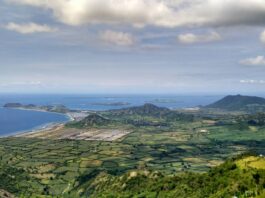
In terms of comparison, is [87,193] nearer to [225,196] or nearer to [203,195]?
[203,195]

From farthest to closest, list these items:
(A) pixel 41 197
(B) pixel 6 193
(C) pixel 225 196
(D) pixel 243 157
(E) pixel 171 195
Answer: (B) pixel 6 193 → (A) pixel 41 197 → (D) pixel 243 157 → (E) pixel 171 195 → (C) pixel 225 196

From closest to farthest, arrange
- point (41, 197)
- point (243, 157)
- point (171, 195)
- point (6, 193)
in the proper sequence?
1. point (171, 195)
2. point (243, 157)
3. point (41, 197)
4. point (6, 193)

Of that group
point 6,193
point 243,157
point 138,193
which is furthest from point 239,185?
point 6,193

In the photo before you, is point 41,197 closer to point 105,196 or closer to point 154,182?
point 105,196

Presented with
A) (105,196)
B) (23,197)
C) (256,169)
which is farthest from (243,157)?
(23,197)

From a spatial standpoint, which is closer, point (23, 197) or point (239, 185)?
point (239, 185)

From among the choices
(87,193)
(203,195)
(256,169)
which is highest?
(256,169)

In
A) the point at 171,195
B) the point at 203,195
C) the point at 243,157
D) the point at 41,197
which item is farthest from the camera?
the point at 41,197

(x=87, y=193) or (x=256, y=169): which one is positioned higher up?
(x=256, y=169)

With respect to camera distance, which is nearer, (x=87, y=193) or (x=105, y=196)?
(x=105, y=196)
